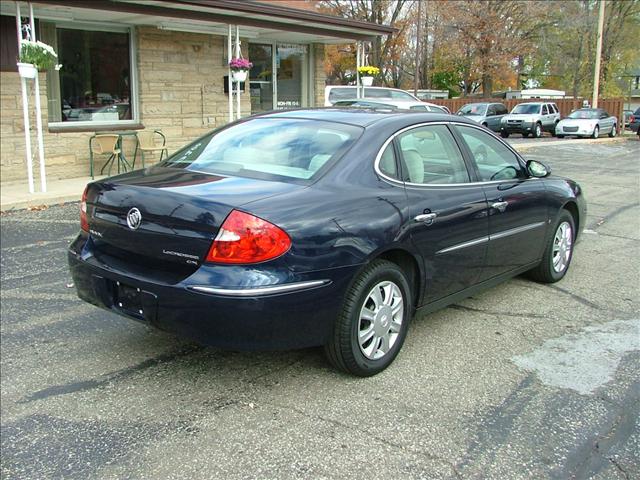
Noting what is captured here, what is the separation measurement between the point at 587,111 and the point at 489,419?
96.1 ft

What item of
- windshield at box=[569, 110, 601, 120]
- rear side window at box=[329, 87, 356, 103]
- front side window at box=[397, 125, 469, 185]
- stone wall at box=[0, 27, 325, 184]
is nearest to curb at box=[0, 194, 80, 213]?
stone wall at box=[0, 27, 325, 184]

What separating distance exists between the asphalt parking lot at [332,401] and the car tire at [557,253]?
0.30 meters

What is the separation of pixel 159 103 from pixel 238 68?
6.12ft

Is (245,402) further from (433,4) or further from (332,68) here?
(332,68)

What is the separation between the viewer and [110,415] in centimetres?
338

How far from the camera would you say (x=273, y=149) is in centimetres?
411

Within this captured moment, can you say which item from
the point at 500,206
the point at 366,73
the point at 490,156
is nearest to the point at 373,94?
the point at 366,73

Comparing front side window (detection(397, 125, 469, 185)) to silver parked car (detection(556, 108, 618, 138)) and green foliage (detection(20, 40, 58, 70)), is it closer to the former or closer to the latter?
green foliage (detection(20, 40, 58, 70))

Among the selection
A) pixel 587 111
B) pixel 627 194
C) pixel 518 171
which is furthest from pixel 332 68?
pixel 518 171

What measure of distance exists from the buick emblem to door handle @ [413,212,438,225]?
5.34ft

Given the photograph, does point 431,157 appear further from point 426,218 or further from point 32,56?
point 32,56

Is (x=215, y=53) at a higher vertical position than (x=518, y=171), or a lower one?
higher

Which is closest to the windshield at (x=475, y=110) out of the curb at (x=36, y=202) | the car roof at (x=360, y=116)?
the curb at (x=36, y=202)

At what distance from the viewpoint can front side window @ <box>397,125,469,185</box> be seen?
4.11m
